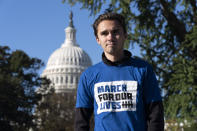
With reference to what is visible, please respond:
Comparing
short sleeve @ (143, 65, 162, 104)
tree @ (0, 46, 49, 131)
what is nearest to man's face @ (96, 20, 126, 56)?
short sleeve @ (143, 65, 162, 104)

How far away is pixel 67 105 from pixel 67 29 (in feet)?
250


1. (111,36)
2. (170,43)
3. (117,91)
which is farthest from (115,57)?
(170,43)

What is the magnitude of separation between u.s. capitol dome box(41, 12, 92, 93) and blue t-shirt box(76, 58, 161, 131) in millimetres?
88533

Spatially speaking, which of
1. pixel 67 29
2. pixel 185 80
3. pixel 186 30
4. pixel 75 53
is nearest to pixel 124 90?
pixel 185 80

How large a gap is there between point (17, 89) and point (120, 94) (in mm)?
27936

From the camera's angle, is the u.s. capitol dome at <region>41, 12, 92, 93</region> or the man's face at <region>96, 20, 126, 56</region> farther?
the u.s. capitol dome at <region>41, 12, 92, 93</region>

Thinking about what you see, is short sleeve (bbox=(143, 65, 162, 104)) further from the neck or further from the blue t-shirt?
the neck

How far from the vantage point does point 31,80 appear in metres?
33.8

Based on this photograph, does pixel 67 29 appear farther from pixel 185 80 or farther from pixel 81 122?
pixel 81 122

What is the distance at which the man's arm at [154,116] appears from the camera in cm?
228

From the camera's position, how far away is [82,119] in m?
2.44

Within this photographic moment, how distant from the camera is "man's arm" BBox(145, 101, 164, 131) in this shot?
2.28 meters

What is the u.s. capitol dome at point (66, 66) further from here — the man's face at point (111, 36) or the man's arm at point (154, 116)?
the man's arm at point (154, 116)

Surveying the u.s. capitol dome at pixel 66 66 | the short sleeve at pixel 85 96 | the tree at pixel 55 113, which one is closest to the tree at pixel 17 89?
the tree at pixel 55 113
